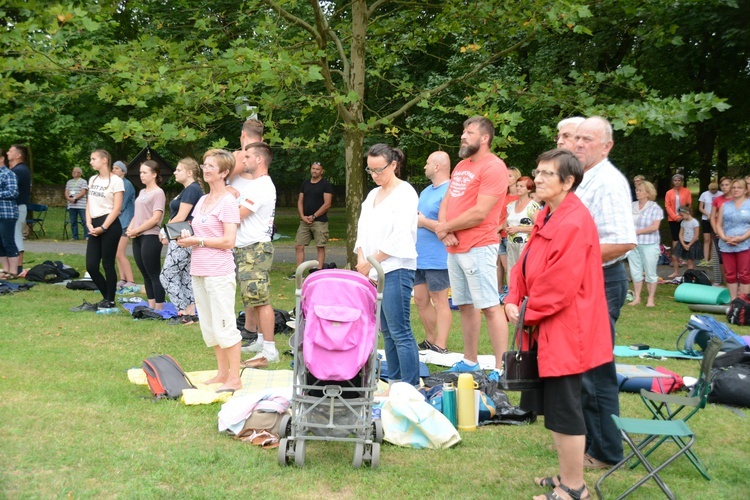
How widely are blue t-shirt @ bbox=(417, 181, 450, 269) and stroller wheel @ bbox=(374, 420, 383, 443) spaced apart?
332 cm

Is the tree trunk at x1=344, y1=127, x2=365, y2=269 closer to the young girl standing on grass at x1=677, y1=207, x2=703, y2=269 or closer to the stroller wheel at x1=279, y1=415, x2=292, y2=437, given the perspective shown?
the stroller wheel at x1=279, y1=415, x2=292, y2=437

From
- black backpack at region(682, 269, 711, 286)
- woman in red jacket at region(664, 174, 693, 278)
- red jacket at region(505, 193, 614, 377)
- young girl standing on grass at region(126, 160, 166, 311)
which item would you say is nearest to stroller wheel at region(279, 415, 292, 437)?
red jacket at region(505, 193, 614, 377)

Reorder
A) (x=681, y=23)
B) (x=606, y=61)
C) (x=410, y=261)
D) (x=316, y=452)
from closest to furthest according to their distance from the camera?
(x=316, y=452), (x=410, y=261), (x=681, y=23), (x=606, y=61)

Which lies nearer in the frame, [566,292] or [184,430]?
[566,292]

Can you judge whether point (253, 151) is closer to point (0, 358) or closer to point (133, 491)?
point (0, 358)

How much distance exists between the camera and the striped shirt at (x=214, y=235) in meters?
6.53

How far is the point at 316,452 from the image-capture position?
525 centimetres

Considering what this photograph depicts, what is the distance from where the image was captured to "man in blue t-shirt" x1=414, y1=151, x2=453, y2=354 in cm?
839

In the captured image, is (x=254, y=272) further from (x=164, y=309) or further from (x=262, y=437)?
(x=164, y=309)

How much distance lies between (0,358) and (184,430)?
3.02m

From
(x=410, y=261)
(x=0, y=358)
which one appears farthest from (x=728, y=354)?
(x=0, y=358)

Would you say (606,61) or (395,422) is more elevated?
(606,61)

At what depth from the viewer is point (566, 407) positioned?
4.24 metres

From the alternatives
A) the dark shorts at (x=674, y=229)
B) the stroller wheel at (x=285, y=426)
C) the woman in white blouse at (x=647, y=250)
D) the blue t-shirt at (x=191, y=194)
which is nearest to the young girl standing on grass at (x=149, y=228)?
the blue t-shirt at (x=191, y=194)
